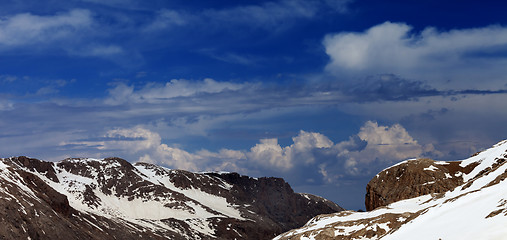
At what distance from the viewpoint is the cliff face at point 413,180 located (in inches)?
5723

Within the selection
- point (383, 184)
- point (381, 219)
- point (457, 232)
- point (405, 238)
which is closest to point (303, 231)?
point (381, 219)

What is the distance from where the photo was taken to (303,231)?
395ft

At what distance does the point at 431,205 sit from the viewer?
319ft

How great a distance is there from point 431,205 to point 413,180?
56063mm

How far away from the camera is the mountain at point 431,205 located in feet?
167

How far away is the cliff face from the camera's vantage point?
145375 millimetres

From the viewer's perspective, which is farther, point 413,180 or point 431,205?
point 413,180

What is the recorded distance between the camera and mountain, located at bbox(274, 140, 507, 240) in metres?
50.8

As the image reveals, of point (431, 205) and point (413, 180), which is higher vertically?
point (413, 180)

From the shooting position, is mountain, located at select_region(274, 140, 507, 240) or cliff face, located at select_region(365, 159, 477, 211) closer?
mountain, located at select_region(274, 140, 507, 240)

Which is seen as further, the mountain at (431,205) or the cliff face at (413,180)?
the cliff face at (413,180)

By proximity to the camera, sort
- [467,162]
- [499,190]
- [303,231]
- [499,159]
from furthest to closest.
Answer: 1. [467,162]
2. [499,159]
3. [303,231]
4. [499,190]

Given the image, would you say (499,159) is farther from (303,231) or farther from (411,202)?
(303,231)

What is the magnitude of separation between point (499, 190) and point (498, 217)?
12.2 meters
